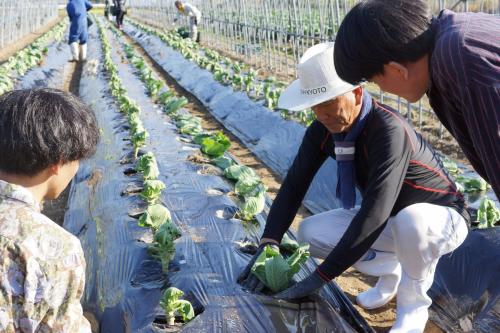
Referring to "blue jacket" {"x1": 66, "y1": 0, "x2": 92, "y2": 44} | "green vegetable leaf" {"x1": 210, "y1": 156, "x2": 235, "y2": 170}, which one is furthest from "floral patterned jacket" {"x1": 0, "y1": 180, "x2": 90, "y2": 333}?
"blue jacket" {"x1": 66, "y1": 0, "x2": 92, "y2": 44}

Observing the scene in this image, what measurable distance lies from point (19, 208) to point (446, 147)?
574 centimetres

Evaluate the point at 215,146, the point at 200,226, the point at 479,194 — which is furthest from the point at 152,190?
the point at 479,194

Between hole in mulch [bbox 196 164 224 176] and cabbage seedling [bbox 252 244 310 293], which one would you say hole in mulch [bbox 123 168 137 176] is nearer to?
hole in mulch [bbox 196 164 224 176]

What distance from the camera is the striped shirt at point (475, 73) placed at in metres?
1.58

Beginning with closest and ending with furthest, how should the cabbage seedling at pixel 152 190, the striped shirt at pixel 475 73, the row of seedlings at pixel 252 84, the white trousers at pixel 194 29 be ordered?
1. the striped shirt at pixel 475 73
2. the cabbage seedling at pixel 152 190
3. the row of seedlings at pixel 252 84
4. the white trousers at pixel 194 29

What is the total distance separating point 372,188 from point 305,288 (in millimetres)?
525

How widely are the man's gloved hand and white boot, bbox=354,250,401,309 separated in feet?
2.16

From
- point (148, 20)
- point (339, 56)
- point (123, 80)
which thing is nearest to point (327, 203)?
point (339, 56)

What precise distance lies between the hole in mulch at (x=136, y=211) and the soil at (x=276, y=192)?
1.11 metres

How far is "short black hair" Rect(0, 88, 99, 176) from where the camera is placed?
1709 millimetres

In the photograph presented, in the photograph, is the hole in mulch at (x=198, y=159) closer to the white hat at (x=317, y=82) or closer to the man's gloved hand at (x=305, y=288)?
the white hat at (x=317, y=82)

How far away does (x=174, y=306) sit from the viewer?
2486mm

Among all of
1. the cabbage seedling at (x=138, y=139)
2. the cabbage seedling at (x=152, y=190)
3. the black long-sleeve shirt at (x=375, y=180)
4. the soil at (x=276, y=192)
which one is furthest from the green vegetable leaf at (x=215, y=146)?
the black long-sleeve shirt at (x=375, y=180)

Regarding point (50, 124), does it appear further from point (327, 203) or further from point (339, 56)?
point (327, 203)
